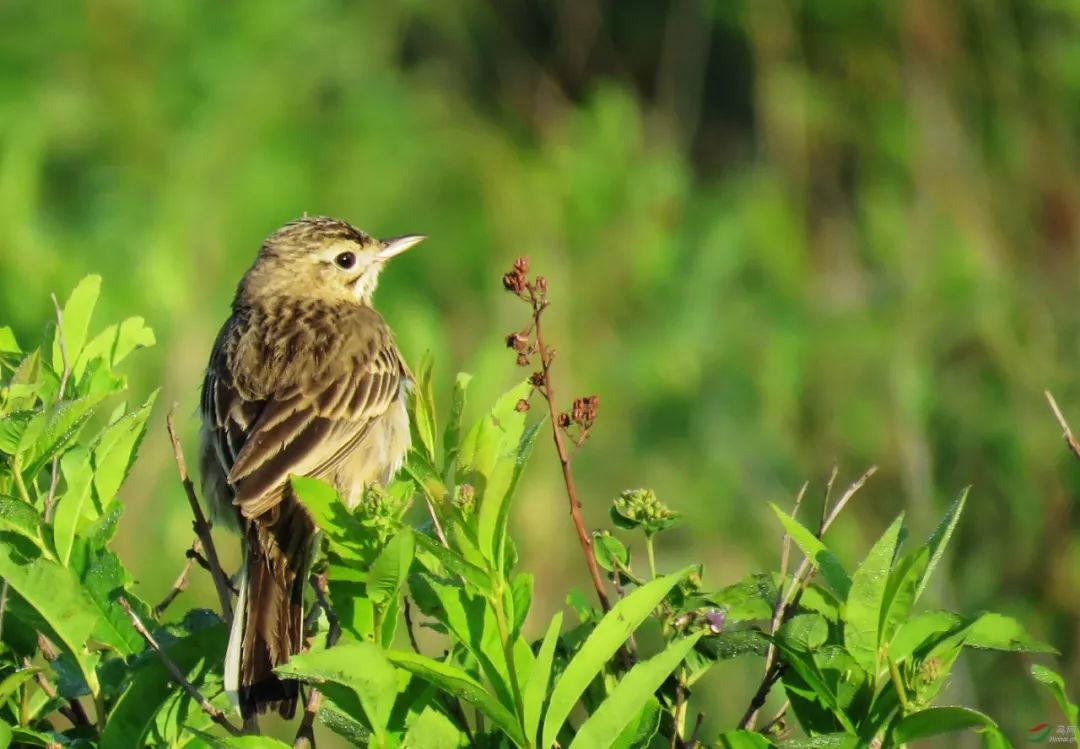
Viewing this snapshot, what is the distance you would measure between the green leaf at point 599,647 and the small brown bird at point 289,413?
76 centimetres

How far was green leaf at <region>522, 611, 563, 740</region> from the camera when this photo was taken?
9.29 feet

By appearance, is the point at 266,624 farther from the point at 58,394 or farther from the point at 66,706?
the point at 58,394

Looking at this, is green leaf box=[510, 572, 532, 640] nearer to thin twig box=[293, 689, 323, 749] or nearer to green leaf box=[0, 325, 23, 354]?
thin twig box=[293, 689, 323, 749]

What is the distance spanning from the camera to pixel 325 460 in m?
4.81

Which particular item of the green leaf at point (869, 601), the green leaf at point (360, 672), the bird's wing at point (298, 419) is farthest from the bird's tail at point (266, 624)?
the green leaf at point (869, 601)

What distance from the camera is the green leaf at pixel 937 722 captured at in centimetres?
265

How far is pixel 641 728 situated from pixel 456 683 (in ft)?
1.11

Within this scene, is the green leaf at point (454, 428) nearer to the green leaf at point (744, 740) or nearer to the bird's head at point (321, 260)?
the green leaf at point (744, 740)

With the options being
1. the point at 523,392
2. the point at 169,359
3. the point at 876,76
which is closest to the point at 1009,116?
the point at 876,76

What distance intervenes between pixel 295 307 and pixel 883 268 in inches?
184

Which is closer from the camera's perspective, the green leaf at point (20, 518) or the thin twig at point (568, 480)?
the thin twig at point (568, 480)

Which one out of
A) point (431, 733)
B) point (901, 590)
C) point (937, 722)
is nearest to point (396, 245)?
point (431, 733)

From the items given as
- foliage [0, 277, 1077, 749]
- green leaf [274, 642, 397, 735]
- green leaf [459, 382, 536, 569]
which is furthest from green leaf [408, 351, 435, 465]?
green leaf [274, 642, 397, 735]

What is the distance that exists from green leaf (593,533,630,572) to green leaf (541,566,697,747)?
32 centimetres
